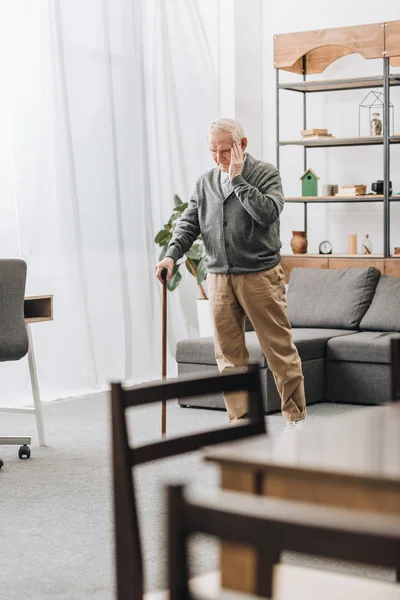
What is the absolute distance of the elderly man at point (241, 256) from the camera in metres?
4.38

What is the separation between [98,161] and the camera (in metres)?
6.83

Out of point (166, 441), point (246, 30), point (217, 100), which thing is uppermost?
point (246, 30)

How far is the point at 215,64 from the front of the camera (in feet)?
25.7

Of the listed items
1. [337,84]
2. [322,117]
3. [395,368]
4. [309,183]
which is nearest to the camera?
[395,368]

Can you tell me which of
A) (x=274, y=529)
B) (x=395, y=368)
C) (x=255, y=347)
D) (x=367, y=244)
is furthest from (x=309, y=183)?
(x=274, y=529)

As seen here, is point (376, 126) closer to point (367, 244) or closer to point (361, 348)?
point (367, 244)

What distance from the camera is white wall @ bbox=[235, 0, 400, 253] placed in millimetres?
7328

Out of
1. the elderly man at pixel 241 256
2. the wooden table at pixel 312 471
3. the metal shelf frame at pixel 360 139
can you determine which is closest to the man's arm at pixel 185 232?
the elderly man at pixel 241 256

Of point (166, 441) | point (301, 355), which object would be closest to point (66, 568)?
point (166, 441)

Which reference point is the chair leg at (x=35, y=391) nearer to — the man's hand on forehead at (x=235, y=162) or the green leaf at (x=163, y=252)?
the man's hand on forehead at (x=235, y=162)

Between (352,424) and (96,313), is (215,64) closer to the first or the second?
(96,313)

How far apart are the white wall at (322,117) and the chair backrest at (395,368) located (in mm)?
5307

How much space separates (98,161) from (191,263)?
3.21 ft

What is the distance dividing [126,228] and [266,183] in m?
2.79
